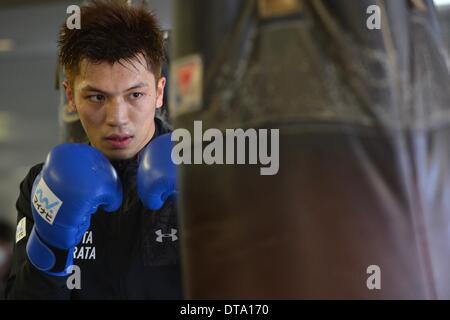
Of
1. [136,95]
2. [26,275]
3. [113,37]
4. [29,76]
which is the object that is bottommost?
[26,275]

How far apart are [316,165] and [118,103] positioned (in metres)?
0.49

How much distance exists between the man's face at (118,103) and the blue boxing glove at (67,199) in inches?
2.3

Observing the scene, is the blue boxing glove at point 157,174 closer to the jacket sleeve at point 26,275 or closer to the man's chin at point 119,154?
the man's chin at point 119,154

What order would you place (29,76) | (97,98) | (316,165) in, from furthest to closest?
(29,76) < (97,98) < (316,165)

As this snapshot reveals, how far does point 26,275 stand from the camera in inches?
47.9

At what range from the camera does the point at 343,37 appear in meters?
0.88

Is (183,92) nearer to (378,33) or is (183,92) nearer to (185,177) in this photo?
(185,177)

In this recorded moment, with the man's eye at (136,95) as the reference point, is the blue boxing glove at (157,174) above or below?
below

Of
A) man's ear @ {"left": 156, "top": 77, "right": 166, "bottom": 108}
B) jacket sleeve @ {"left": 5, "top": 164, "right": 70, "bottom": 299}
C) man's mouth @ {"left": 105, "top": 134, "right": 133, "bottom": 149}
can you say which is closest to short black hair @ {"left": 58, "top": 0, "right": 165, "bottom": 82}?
man's ear @ {"left": 156, "top": 77, "right": 166, "bottom": 108}

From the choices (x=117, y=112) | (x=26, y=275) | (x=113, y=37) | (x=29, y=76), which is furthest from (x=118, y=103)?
(x=29, y=76)

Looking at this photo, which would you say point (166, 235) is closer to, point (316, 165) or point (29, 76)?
point (316, 165)

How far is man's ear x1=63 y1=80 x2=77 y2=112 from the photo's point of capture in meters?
1.26

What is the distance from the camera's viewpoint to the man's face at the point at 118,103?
1.19 m

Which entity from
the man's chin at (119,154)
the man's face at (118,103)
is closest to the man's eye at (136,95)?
the man's face at (118,103)
